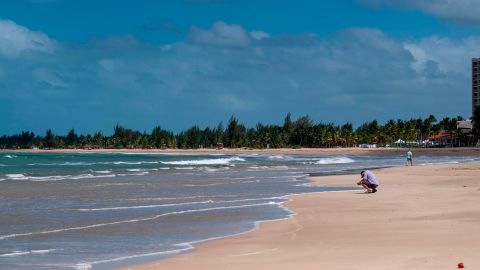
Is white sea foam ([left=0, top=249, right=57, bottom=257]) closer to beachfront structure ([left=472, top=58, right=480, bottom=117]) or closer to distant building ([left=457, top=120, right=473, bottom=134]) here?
distant building ([left=457, top=120, right=473, bottom=134])

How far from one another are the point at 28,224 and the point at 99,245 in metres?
3.82

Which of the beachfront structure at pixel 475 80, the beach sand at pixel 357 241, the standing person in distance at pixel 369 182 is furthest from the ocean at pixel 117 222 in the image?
the beachfront structure at pixel 475 80

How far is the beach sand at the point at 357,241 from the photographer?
8.80m

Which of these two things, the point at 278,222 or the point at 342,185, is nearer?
the point at 278,222

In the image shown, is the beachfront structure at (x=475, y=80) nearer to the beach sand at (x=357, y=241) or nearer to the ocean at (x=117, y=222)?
the ocean at (x=117, y=222)

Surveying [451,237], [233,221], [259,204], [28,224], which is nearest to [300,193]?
[259,204]

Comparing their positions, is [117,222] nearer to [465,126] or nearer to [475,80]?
[465,126]

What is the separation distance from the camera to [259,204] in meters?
19.0

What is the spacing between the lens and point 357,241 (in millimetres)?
10820

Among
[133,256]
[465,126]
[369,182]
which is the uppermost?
[465,126]

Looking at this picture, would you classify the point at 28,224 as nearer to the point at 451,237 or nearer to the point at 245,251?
the point at 245,251

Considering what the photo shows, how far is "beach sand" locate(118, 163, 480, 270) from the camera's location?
28.9 ft

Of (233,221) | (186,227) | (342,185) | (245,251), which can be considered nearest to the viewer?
(245,251)

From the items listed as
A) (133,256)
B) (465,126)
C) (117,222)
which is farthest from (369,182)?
(465,126)
